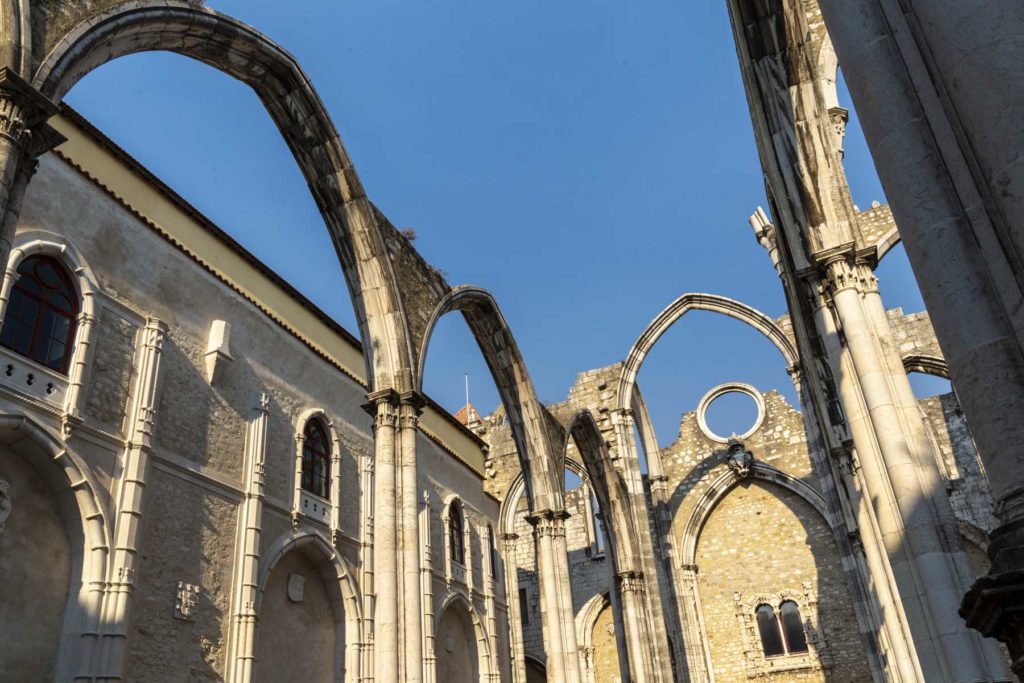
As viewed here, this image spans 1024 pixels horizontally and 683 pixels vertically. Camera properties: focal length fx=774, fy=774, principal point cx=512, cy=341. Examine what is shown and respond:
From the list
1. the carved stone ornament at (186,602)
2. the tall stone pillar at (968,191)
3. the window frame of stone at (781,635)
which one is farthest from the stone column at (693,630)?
the tall stone pillar at (968,191)

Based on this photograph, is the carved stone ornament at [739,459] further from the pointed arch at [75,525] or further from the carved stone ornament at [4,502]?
the carved stone ornament at [4,502]

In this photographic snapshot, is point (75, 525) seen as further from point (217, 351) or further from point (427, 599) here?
point (427, 599)

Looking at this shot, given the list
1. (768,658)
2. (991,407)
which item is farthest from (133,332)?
(768,658)

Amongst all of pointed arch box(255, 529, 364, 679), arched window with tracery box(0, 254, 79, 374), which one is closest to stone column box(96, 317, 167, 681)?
arched window with tracery box(0, 254, 79, 374)

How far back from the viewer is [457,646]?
60.8ft

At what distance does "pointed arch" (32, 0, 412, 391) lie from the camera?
8.41 m

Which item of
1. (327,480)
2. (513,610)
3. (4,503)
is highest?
(327,480)

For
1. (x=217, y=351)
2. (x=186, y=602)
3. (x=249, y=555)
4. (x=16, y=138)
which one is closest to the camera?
(x=16, y=138)

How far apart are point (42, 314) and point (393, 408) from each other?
15.1 ft

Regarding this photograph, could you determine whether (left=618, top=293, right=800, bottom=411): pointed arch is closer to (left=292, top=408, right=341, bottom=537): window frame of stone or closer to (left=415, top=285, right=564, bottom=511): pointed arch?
(left=415, top=285, right=564, bottom=511): pointed arch

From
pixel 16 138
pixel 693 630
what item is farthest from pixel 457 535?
pixel 16 138

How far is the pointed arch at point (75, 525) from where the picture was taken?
9000 mm

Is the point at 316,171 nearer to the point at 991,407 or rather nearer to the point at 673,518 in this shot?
the point at 991,407

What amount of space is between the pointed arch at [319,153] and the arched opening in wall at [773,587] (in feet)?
48.9
